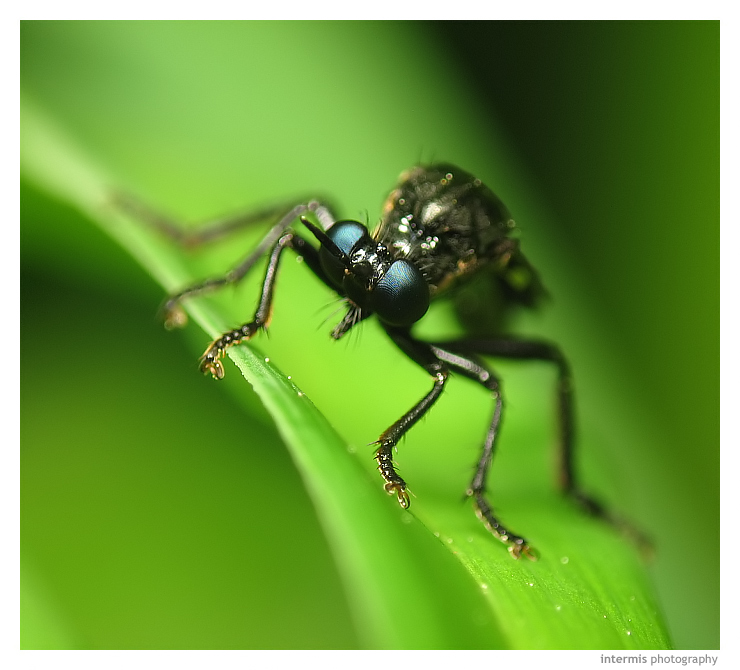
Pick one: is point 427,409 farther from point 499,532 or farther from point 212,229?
point 212,229

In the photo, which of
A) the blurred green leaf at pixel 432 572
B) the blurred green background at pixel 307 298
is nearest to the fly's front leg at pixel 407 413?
the blurred green leaf at pixel 432 572

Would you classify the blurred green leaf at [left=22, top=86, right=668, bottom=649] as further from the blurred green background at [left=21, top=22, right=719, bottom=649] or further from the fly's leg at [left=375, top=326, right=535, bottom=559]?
the blurred green background at [left=21, top=22, right=719, bottom=649]

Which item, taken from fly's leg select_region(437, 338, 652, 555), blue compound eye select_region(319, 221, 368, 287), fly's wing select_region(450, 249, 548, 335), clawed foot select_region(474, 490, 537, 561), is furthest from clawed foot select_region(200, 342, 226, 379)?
fly's leg select_region(437, 338, 652, 555)

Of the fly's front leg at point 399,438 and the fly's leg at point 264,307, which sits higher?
the fly's leg at point 264,307

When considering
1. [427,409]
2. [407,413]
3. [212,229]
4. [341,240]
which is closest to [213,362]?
[341,240]

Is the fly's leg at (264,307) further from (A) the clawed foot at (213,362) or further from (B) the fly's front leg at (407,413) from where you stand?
(B) the fly's front leg at (407,413)
